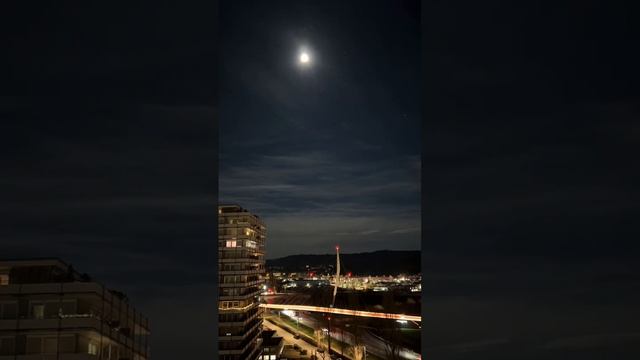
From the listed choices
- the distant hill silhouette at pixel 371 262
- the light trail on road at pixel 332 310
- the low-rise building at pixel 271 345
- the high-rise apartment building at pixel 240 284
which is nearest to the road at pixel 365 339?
the light trail on road at pixel 332 310

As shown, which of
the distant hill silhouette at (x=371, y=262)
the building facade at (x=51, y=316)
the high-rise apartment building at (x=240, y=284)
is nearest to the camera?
the building facade at (x=51, y=316)

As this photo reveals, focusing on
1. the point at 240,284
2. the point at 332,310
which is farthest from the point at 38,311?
the point at 332,310

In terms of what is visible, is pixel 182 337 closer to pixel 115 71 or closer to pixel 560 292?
pixel 115 71

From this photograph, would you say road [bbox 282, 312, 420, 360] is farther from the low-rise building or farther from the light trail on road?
the low-rise building

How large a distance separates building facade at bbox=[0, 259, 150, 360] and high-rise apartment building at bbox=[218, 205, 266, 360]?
1089 mm

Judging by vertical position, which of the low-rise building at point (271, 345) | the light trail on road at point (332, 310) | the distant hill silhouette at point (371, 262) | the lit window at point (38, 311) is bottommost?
the low-rise building at point (271, 345)

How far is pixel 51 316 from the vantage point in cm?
323

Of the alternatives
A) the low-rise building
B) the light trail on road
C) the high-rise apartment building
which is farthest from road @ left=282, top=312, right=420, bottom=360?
the high-rise apartment building

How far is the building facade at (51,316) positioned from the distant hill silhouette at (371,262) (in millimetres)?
1567

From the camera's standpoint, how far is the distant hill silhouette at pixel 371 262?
4.10 m

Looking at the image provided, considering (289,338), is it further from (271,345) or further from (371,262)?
(371,262)

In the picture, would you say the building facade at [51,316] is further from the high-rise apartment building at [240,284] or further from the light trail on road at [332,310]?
the light trail on road at [332,310]

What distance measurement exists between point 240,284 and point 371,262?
121 centimetres

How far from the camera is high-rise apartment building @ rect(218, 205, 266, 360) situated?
4305mm
